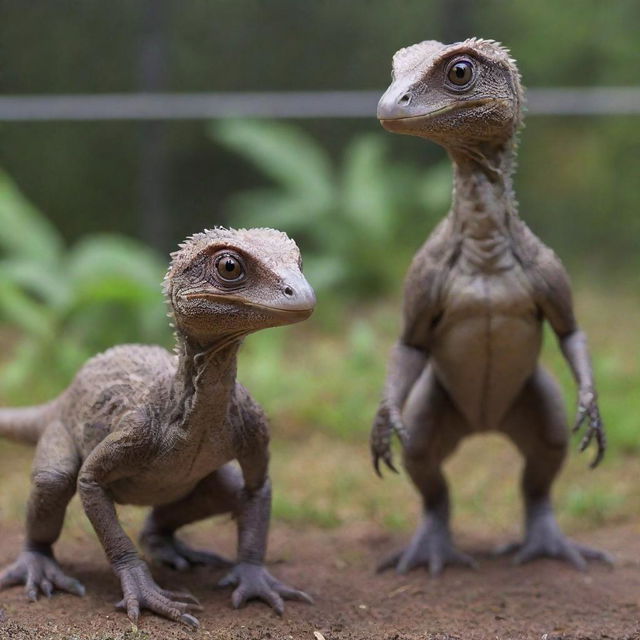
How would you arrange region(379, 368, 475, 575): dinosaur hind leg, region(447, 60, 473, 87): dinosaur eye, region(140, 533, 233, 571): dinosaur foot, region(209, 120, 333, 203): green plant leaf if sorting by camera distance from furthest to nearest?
region(209, 120, 333, 203): green plant leaf, region(379, 368, 475, 575): dinosaur hind leg, region(140, 533, 233, 571): dinosaur foot, region(447, 60, 473, 87): dinosaur eye

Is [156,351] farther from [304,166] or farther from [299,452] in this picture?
[304,166]

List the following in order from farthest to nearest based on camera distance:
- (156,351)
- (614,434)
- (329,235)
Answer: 1. (329,235)
2. (614,434)
3. (156,351)

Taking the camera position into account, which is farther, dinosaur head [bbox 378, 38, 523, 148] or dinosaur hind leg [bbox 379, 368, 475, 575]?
dinosaur hind leg [bbox 379, 368, 475, 575]

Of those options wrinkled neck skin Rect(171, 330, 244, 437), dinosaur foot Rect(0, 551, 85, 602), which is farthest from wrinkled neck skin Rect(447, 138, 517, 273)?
dinosaur foot Rect(0, 551, 85, 602)

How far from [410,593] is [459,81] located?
277 cm

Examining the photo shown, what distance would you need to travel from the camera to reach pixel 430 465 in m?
6.83

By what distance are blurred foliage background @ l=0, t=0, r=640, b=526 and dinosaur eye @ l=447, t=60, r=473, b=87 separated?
17.1 feet

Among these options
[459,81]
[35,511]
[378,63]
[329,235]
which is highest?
[378,63]

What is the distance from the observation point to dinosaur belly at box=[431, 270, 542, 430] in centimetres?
620

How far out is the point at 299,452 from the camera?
9398 mm

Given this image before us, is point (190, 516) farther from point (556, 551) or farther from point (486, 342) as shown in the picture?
point (556, 551)

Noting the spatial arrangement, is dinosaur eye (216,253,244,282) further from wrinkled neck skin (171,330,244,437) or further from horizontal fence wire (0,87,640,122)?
horizontal fence wire (0,87,640,122)

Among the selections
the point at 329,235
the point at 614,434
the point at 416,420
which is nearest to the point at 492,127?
the point at 416,420

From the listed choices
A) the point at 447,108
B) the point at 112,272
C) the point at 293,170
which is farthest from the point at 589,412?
the point at 293,170
